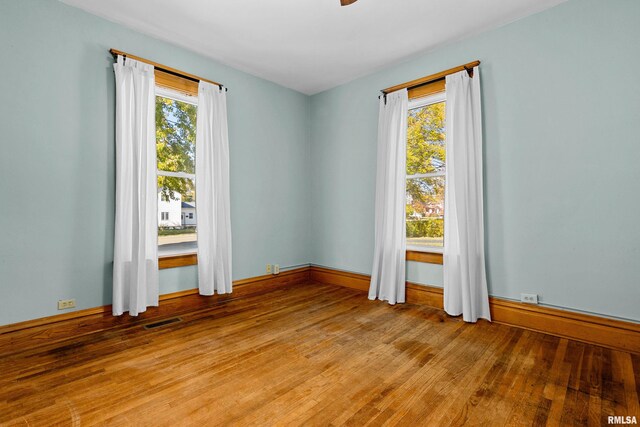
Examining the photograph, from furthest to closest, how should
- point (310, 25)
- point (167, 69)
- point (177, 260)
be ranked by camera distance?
point (177, 260)
point (167, 69)
point (310, 25)

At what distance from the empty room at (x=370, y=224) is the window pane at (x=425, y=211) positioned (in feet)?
0.08

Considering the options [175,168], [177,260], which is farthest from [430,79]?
[177,260]

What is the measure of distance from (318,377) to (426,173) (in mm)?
2606

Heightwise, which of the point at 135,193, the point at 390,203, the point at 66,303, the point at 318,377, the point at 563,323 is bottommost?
the point at 318,377

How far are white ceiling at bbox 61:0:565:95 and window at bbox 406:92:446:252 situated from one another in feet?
2.33

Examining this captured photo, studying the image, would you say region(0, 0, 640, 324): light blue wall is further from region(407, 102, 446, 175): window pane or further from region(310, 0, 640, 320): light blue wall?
region(407, 102, 446, 175): window pane

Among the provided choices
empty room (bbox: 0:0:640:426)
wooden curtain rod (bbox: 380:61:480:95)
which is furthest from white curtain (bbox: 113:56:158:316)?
wooden curtain rod (bbox: 380:61:480:95)

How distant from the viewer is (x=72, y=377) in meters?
2.06

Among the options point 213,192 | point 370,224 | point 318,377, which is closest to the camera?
point 318,377

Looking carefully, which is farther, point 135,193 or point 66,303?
point 135,193

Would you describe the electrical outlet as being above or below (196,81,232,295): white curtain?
below

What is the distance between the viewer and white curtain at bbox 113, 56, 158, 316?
2.93 meters

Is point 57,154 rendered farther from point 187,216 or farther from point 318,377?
point 318,377

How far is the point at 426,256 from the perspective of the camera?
11.9 ft
